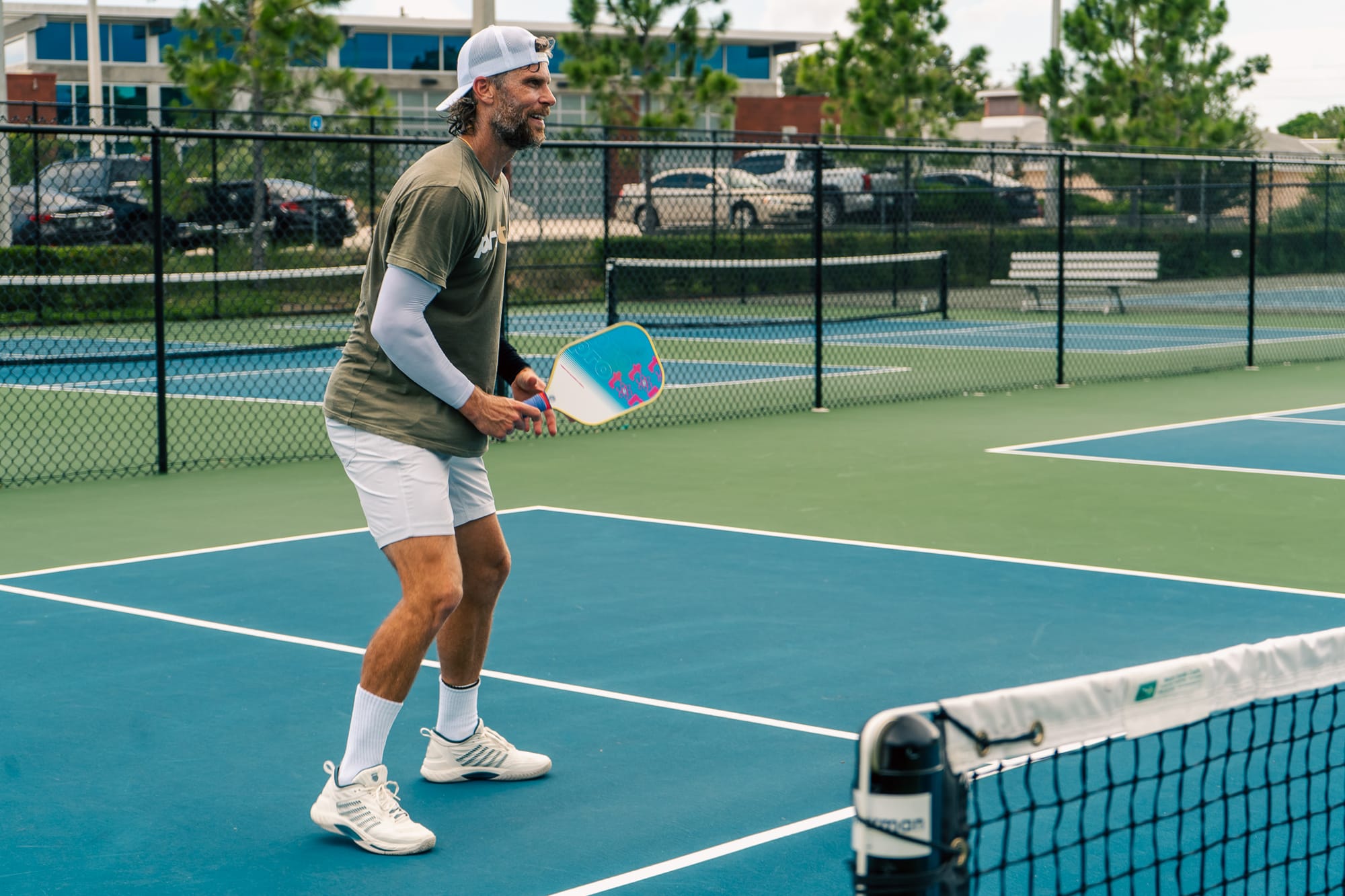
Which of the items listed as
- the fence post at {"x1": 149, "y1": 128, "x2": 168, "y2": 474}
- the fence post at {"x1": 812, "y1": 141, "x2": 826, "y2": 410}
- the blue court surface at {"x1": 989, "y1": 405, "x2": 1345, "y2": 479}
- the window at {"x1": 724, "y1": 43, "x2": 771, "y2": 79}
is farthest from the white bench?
the window at {"x1": 724, "y1": 43, "x2": 771, "y2": 79}

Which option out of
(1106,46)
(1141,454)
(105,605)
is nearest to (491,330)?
(105,605)

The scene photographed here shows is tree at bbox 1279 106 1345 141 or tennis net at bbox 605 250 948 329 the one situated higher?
tree at bbox 1279 106 1345 141

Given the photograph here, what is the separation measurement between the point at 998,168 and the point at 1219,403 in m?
24.5

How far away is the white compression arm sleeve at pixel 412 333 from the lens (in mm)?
4332

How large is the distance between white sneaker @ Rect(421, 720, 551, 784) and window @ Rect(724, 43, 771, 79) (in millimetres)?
64866

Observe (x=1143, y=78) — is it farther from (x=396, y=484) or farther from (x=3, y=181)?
(x=396, y=484)

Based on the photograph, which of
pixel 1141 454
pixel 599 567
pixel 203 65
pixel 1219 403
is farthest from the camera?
pixel 203 65

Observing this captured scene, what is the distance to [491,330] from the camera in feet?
15.3

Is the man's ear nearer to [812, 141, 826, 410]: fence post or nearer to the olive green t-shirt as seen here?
the olive green t-shirt

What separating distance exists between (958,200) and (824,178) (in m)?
2.67

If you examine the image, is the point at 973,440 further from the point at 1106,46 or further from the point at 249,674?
the point at 1106,46

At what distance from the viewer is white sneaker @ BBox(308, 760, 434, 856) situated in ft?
14.3

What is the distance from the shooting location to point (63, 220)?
23016 mm

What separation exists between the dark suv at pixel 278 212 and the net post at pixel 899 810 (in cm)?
2008
